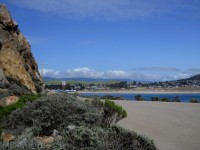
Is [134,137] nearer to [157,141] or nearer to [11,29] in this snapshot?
[157,141]

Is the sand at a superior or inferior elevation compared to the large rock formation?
inferior

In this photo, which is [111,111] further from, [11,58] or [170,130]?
[11,58]

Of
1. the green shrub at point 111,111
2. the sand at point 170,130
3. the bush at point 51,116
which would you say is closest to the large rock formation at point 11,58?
the green shrub at point 111,111

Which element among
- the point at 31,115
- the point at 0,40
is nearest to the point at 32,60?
the point at 0,40

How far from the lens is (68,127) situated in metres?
10.8

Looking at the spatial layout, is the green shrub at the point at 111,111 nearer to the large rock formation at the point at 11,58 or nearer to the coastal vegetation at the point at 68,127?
the coastal vegetation at the point at 68,127

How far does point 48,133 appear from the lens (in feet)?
39.2

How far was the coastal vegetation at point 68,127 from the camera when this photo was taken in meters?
7.99

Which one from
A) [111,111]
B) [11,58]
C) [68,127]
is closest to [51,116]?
[68,127]

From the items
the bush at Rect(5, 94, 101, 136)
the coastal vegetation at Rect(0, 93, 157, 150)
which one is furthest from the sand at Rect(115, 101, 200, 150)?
the bush at Rect(5, 94, 101, 136)

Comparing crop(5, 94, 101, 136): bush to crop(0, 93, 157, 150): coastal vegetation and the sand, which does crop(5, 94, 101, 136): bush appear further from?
the sand

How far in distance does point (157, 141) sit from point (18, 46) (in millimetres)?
23868

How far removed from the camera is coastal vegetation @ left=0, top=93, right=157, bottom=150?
799cm

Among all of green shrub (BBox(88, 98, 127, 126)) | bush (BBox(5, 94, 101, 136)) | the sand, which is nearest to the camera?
the sand
